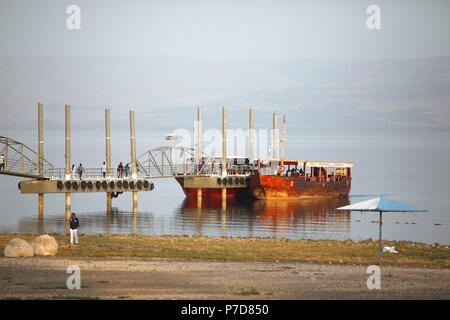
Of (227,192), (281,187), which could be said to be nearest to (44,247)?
(281,187)

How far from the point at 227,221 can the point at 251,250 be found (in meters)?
24.3

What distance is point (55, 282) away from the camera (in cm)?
2438

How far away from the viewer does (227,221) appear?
2335 inches

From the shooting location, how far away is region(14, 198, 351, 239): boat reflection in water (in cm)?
5169

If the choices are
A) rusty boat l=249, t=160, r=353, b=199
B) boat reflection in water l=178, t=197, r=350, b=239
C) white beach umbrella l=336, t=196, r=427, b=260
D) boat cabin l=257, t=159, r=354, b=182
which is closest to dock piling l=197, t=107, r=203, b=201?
boat reflection in water l=178, t=197, r=350, b=239

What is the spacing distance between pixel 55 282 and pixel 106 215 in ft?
133

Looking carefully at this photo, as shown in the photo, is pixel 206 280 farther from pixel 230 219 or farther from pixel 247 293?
pixel 230 219

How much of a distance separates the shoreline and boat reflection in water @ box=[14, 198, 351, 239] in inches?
412

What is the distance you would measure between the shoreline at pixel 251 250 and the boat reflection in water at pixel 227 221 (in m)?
10.5

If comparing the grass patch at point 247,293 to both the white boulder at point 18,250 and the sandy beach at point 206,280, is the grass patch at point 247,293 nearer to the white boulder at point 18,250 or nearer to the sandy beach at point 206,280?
the sandy beach at point 206,280

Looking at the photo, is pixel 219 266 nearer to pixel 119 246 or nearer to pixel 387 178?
pixel 119 246
